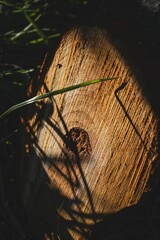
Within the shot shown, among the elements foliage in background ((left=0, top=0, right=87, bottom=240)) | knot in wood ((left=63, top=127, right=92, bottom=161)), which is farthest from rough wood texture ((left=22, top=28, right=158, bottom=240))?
foliage in background ((left=0, top=0, right=87, bottom=240))

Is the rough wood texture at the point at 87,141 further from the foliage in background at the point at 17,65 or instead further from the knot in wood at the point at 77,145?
the foliage in background at the point at 17,65

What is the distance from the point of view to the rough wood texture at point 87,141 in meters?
1.34

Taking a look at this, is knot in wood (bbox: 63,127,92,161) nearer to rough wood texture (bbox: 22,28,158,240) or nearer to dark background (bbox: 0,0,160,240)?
rough wood texture (bbox: 22,28,158,240)

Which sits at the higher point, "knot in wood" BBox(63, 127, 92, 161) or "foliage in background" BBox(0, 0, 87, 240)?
"foliage in background" BBox(0, 0, 87, 240)

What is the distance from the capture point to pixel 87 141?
1.48m

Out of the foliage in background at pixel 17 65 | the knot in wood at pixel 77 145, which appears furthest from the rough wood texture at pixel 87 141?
the foliage in background at pixel 17 65

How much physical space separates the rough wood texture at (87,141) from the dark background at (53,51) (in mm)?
56

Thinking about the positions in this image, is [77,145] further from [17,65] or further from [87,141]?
[17,65]

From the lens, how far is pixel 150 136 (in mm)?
1296

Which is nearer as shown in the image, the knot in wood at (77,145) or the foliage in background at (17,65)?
the knot in wood at (77,145)

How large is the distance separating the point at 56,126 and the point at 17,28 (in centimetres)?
100

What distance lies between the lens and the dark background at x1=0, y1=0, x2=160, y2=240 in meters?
1.33

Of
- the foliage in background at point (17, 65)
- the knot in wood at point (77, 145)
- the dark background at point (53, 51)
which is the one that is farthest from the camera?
the foliage in background at point (17, 65)

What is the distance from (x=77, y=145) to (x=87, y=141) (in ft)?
0.18
